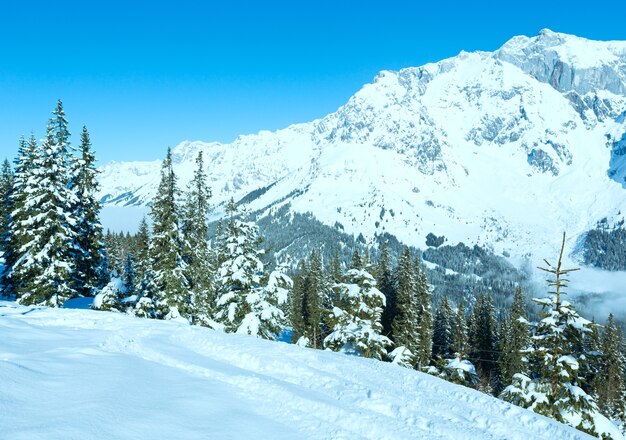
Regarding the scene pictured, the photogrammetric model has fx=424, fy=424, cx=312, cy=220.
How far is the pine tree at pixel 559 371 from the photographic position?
18000 millimetres

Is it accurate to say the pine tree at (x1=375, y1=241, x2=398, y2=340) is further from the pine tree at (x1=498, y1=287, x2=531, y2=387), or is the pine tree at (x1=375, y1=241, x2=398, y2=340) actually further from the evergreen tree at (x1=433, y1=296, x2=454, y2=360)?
the pine tree at (x1=498, y1=287, x2=531, y2=387)

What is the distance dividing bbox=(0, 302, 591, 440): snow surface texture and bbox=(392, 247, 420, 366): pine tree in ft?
100

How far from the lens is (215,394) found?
1122 cm

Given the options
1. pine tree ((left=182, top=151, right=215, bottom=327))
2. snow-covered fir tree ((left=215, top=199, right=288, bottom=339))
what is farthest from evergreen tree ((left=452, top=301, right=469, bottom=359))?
pine tree ((left=182, top=151, right=215, bottom=327))

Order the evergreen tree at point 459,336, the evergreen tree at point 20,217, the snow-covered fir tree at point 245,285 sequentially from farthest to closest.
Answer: the evergreen tree at point 459,336 < the evergreen tree at point 20,217 < the snow-covered fir tree at point 245,285

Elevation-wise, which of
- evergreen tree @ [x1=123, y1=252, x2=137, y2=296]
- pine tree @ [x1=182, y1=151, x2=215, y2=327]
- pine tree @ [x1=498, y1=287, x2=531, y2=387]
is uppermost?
pine tree @ [x1=182, y1=151, x2=215, y2=327]

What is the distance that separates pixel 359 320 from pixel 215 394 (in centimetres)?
1690

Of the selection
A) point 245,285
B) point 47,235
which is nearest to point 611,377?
point 245,285

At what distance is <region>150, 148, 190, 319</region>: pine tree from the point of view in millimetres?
30344

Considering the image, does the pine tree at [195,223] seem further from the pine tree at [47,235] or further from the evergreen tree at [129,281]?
the pine tree at [47,235]

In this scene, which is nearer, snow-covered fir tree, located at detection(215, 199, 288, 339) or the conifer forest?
the conifer forest

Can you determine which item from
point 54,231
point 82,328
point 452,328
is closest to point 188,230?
point 54,231

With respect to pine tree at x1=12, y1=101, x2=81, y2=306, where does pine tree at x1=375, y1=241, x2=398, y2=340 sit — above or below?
below

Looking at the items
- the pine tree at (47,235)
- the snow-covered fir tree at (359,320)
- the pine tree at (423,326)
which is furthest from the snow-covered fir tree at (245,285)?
the pine tree at (423,326)
